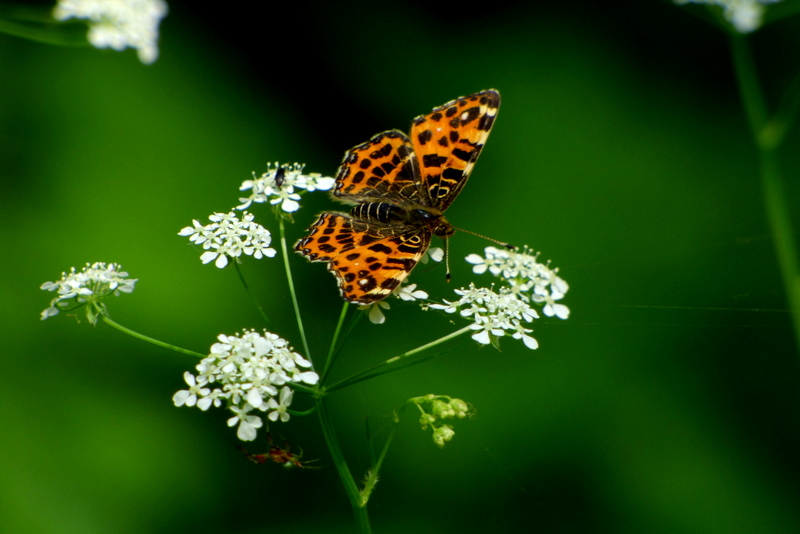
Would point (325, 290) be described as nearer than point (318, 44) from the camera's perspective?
Yes

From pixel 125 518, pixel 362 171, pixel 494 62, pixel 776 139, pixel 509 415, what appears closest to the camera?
pixel 776 139

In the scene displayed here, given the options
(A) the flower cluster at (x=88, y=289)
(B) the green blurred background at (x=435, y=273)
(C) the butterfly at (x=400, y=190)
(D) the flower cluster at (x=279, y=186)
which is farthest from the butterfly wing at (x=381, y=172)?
(B) the green blurred background at (x=435, y=273)

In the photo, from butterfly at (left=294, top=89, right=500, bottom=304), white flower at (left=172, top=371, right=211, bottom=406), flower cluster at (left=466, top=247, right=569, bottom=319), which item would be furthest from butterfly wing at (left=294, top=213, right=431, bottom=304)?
white flower at (left=172, top=371, right=211, bottom=406)

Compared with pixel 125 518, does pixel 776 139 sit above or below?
above

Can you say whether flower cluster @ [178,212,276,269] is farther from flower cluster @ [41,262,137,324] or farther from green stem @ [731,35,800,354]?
green stem @ [731,35,800,354]

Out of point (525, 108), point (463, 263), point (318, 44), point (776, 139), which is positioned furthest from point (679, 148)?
point (318, 44)

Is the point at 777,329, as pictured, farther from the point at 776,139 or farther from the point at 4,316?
the point at 4,316

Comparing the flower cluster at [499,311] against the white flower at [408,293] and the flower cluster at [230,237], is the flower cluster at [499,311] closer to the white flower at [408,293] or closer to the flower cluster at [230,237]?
the white flower at [408,293]
